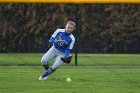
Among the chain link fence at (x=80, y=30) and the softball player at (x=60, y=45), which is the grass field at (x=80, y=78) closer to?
the softball player at (x=60, y=45)

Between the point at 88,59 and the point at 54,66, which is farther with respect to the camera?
the point at 88,59

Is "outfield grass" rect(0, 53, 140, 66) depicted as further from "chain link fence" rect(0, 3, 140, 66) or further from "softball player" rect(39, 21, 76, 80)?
"softball player" rect(39, 21, 76, 80)

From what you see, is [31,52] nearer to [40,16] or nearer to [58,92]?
[40,16]

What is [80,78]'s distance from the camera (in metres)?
16.4

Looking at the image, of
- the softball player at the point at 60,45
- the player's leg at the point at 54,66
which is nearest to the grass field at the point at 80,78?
the player's leg at the point at 54,66

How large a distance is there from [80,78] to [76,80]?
2.04 feet

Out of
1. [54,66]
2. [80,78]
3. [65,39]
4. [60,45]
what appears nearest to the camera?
[54,66]

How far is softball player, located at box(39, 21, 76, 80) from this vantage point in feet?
51.1

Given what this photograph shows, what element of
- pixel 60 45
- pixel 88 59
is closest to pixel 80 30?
pixel 88 59

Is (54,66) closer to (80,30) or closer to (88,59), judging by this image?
(88,59)

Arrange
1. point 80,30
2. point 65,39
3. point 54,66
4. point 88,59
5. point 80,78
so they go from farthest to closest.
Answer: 1. point 80,30
2. point 88,59
3. point 80,78
4. point 65,39
5. point 54,66

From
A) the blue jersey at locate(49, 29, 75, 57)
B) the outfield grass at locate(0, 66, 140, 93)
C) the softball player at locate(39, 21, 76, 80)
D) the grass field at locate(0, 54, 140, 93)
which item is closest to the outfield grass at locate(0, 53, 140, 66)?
the grass field at locate(0, 54, 140, 93)

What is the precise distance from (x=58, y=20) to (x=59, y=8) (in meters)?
0.90

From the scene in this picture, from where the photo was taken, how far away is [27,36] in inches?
1094
